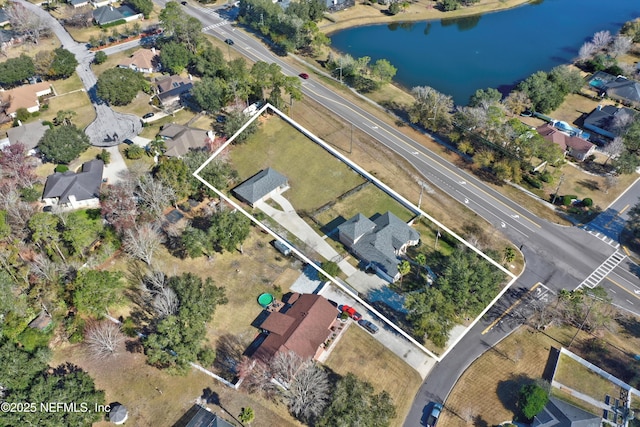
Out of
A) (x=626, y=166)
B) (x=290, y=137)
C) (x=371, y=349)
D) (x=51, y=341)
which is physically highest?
(x=626, y=166)

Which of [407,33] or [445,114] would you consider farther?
[407,33]

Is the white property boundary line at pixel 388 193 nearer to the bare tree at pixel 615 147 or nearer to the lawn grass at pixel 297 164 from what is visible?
the lawn grass at pixel 297 164

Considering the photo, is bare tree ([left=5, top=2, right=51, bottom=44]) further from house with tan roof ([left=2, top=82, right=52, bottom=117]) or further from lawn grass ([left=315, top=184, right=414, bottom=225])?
lawn grass ([left=315, top=184, right=414, bottom=225])

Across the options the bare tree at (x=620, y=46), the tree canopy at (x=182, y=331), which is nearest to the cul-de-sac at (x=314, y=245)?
the tree canopy at (x=182, y=331)

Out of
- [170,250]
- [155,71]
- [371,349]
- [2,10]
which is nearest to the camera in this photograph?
[371,349]

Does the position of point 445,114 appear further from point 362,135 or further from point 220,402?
point 220,402

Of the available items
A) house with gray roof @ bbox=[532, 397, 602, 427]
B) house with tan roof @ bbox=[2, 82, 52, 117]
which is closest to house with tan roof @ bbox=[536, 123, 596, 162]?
house with gray roof @ bbox=[532, 397, 602, 427]

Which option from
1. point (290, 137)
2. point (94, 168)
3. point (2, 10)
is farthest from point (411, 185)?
point (2, 10)

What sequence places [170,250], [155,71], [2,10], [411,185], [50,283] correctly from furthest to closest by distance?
[2,10] → [155,71] → [411,185] → [170,250] → [50,283]
